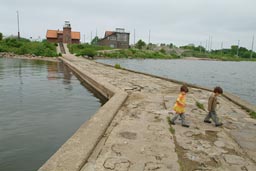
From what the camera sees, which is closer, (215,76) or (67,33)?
(215,76)

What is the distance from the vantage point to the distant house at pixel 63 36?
67000 millimetres

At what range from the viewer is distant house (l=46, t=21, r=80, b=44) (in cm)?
6700

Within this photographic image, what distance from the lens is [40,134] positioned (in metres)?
5.13

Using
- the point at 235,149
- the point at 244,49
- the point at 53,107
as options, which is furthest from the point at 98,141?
the point at 244,49

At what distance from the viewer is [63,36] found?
67375 millimetres

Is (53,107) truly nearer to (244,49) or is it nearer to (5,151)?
(5,151)

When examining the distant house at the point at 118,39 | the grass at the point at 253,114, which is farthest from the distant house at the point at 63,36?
the grass at the point at 253,114

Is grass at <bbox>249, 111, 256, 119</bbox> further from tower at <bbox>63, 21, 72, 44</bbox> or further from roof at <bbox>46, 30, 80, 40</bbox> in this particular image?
roof at <bbox>46, 30, 80, 40</bbox>

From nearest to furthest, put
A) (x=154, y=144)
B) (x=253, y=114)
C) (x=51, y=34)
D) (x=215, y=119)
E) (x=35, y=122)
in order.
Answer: (x=154, y=144) → (x=215, y=119) → (x=35, y=122) → (x=253, y=114) → (x=51, y=34)

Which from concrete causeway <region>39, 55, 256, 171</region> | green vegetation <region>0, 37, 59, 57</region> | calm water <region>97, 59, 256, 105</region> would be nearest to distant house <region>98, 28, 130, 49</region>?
green vegetation <region>0, 37, 59, 57</region>

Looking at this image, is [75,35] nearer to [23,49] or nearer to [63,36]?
[63,36]

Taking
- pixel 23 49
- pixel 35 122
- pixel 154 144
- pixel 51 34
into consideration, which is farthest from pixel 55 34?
pixel 154 144

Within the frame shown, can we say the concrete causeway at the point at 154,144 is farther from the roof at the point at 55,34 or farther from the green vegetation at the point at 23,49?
the roof at the point at 55,34

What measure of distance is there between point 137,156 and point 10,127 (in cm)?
378
